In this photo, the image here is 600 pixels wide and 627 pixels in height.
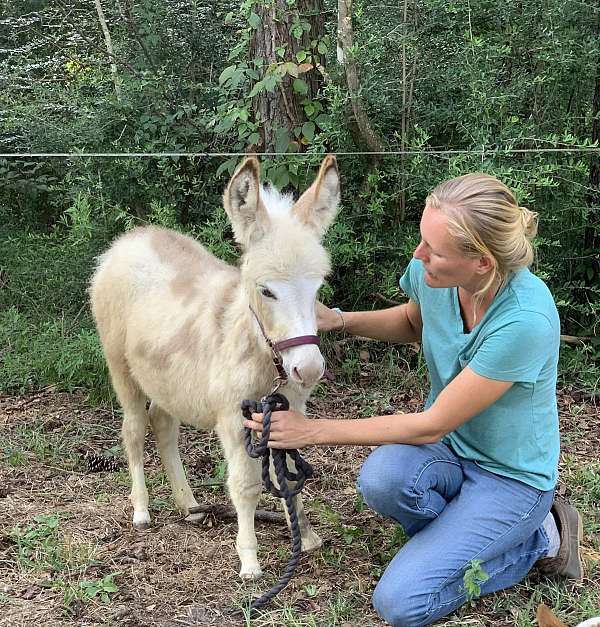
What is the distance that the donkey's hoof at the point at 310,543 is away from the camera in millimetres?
3082

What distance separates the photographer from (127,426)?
357 centimetres

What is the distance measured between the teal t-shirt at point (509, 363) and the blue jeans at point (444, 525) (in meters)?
0.09

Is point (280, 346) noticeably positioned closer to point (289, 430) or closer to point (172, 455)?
point (289, 430)

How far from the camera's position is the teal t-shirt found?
2430 millimetres

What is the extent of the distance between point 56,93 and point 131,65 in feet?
2.61

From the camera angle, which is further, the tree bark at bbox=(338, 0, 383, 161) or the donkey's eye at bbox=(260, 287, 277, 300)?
the tree bark at bbox=(338, 0, 383, 161)

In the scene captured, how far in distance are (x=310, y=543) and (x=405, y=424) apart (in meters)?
0.90

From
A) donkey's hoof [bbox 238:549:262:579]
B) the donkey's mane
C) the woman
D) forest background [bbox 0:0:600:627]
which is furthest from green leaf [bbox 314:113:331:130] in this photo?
donkey's hoof [bbox 238:549:262:579]

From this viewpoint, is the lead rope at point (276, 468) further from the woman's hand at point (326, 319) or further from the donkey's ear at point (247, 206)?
the donkey's ear at point (247, 206)

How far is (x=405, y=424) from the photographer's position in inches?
99.4

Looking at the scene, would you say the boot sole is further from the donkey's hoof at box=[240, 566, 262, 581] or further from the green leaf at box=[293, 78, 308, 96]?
the green leaf at box=[293, 78, 308, 96]

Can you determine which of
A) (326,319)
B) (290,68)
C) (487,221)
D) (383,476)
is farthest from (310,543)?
(290,68)

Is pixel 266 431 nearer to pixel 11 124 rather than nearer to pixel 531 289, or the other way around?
pixel 531 289

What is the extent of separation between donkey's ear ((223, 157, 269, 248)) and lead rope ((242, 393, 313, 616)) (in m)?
0.60
